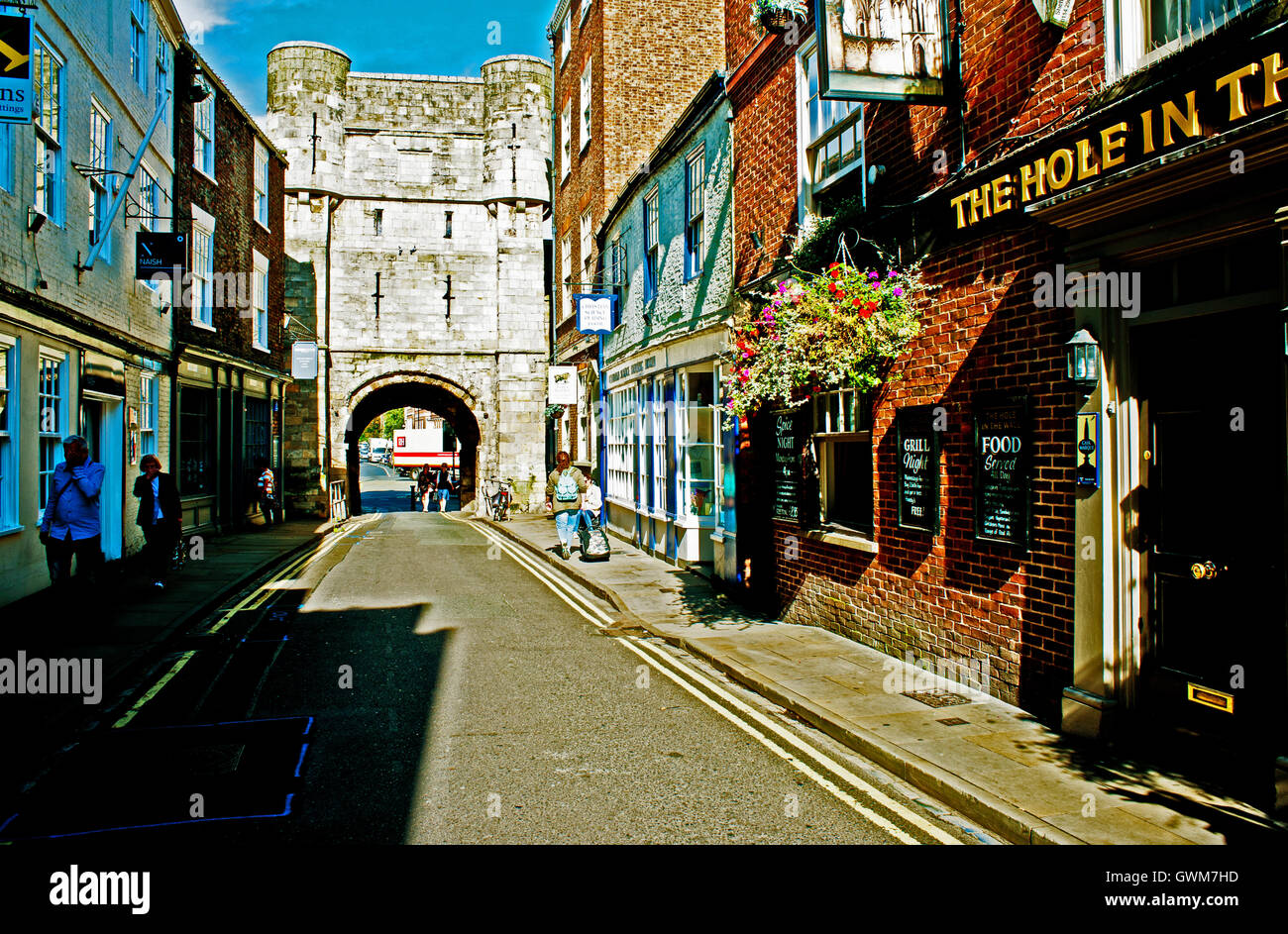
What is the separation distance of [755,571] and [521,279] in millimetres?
22154

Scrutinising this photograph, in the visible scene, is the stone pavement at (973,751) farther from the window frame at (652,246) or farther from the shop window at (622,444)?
the shop window at (622,444)

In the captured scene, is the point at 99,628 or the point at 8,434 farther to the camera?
the point at 8,434

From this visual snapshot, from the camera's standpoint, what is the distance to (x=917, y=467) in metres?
7.61

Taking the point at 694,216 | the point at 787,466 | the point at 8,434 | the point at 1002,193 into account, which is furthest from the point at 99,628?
the point at 694,216

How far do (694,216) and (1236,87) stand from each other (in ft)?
31.8

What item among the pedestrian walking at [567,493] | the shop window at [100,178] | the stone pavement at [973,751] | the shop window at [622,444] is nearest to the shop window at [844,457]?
the stone pavement at [973,751]

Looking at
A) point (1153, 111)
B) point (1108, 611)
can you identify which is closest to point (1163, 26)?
point (1153, 111)

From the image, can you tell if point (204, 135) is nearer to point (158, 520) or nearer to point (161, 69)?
point (161, 69)

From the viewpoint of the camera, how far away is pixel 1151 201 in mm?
5109

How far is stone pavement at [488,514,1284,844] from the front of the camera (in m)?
4.43

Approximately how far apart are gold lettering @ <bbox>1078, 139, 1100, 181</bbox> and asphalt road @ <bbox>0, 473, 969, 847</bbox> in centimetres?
396

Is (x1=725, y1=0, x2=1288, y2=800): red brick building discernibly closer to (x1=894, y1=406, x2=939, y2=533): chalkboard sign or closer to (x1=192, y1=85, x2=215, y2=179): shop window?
(x1=894, y1=406, x2=939, y2=533): chalkboard sign

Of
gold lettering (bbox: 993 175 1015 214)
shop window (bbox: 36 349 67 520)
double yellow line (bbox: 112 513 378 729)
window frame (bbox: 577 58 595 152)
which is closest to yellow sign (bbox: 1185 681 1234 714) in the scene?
gold lettering (bbox: 993 175 1015 214)

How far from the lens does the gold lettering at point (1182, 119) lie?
473cm
